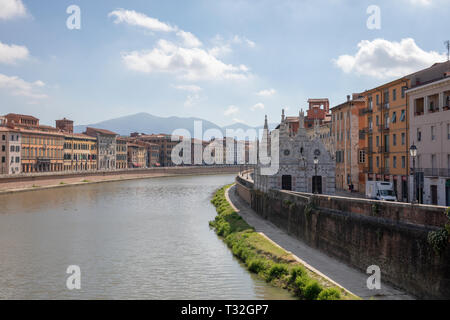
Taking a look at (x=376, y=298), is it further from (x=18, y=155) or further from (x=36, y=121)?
(x=36, y=121)

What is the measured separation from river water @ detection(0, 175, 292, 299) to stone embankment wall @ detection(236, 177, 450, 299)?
4358 mm

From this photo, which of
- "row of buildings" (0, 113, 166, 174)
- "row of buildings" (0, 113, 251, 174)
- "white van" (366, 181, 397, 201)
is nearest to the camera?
"white van" (366, 181, 397, 201)

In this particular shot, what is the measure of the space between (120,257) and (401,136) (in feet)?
87.8

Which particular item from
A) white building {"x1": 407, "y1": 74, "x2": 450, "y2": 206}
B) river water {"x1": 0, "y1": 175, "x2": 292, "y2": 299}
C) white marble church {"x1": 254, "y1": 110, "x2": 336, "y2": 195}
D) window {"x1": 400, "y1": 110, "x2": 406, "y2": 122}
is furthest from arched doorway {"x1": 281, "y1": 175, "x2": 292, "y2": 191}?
white building {"x1": 407, "y1": 74, "x2": 450, "y2": 206}

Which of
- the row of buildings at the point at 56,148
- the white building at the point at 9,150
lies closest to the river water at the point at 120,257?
the white building at the point at 9,150

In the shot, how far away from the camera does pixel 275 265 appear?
2339 cm

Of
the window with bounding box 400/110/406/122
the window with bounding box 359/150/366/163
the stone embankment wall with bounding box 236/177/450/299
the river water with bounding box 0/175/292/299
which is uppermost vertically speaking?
the window with bounding box 400/110/406/122

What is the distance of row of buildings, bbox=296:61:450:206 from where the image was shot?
1390 inches

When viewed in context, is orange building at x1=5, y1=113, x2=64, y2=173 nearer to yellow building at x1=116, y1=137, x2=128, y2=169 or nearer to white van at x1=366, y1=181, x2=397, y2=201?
yellow building at x1=116, y1=137, x2=128, y2=169

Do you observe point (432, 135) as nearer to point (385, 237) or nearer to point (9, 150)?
point (385, 237)

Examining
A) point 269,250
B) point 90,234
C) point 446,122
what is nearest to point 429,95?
point 446,122

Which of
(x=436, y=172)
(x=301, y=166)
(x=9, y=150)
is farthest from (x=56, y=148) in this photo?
(x=436, y=172)
